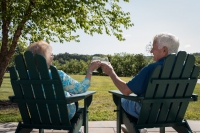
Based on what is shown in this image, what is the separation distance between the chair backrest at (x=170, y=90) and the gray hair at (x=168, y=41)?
0.16 metres

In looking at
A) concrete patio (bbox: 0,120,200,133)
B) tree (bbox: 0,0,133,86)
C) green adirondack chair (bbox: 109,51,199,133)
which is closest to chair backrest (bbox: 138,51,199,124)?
green adirondack chair (bbox: 109,51,199,133)

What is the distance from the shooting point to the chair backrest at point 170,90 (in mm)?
2488

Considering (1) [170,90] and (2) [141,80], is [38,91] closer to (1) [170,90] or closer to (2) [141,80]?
(2) [141,80]

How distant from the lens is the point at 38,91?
2.50 meters

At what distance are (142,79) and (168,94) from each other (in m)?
0.30

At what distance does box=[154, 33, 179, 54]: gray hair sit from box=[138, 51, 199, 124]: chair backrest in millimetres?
164

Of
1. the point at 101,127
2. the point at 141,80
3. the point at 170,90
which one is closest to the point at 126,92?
the point at 141,80

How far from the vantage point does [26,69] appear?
8.33 feet

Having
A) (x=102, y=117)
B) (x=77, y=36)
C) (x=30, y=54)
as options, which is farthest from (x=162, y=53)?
(x=77, y=36)

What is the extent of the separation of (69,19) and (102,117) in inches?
123

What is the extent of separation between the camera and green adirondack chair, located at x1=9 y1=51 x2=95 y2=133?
2.43 metres

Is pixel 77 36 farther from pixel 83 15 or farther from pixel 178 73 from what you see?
pixel 178 73

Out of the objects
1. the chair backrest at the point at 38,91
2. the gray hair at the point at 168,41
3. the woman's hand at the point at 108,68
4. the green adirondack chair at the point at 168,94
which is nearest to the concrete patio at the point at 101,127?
the green adirondack chair at the point at 168,94

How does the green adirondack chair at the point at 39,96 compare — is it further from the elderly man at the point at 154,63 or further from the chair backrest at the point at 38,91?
the elderly man at the point at 154,63
